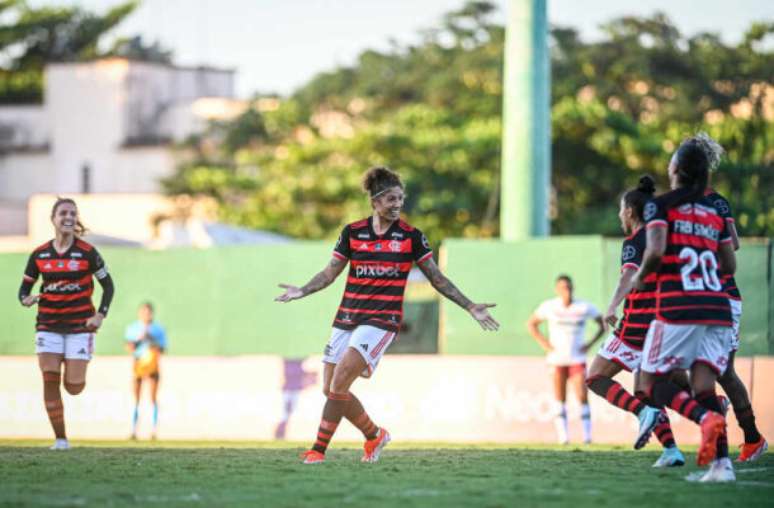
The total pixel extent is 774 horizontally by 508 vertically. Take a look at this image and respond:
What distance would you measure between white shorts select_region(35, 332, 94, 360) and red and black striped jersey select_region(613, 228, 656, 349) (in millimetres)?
5041

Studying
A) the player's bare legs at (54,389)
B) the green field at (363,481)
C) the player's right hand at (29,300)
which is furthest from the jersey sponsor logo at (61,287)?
the green field at (363,481)

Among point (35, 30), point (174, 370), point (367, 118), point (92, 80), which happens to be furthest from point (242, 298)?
point (35, 30)

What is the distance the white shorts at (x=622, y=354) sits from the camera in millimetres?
12125

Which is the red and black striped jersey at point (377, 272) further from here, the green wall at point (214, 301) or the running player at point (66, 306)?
the green wall at point (214, 301)

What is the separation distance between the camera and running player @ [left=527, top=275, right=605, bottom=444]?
1933cm

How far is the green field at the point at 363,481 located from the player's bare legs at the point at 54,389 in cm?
84

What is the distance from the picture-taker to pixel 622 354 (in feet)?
39.9

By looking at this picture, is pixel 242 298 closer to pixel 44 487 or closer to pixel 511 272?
pixel 511 272

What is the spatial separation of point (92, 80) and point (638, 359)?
5691cm

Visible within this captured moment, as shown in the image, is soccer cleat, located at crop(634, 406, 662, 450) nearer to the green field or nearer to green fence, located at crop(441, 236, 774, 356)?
the green field

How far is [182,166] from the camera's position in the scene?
59625mm

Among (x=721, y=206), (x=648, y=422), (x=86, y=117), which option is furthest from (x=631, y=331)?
(x=86, y=117)

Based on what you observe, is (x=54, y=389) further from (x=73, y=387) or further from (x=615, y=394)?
(x=615, y=394)

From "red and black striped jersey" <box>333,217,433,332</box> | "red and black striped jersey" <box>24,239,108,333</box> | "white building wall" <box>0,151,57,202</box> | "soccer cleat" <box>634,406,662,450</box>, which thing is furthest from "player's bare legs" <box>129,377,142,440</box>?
"white building wall" <box>0,151,57,202</box>
